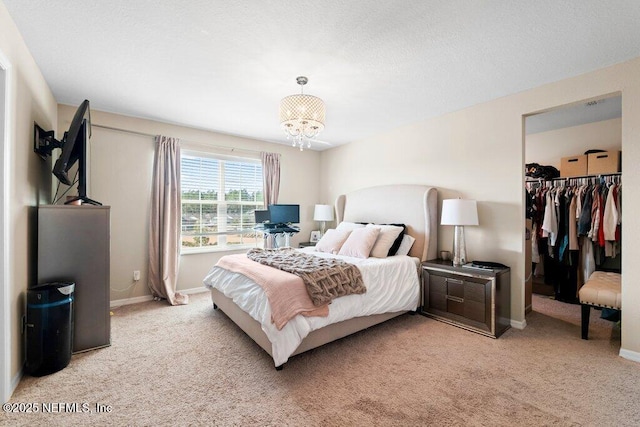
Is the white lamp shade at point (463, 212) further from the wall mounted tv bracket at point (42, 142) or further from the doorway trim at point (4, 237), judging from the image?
the wall mounted tv bracket at point (42, 142)

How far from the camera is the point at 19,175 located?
2.08 metres

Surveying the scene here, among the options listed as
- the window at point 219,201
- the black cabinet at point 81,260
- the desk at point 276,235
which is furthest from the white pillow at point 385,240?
the black cabinet at point 81,260

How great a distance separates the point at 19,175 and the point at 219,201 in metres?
2.56

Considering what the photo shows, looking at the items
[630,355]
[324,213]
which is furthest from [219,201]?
[630,355]

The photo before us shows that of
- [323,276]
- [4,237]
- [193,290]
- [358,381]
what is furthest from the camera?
[193,290]

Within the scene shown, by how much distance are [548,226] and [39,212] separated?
5719 mm

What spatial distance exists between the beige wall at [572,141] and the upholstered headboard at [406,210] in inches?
84.7

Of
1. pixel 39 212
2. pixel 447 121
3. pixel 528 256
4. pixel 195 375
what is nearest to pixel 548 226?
pixel 528 256

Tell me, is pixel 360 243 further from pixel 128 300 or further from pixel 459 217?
pixel 128 300

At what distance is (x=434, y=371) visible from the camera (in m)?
2.17

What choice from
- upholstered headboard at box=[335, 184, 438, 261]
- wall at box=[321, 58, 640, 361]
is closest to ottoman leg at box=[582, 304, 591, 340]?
wall at box=[321, 58, 640, 361]

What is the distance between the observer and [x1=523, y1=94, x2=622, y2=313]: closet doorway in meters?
3.58

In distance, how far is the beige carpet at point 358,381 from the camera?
169cm

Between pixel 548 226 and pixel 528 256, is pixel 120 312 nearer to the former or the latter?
pixel 528 256
